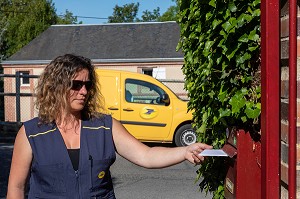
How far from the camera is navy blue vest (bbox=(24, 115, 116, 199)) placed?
3166 mm

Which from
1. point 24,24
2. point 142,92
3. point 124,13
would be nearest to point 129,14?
point 124,13

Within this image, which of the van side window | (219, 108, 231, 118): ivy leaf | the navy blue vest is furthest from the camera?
the van side window

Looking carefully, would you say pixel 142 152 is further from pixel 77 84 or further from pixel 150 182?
pixel 150 182

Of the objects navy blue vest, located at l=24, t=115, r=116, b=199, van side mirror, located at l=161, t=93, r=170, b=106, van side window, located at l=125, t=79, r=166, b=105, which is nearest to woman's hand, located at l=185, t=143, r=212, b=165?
navy blue vest, located at l=24, t=115, r=116, b=199

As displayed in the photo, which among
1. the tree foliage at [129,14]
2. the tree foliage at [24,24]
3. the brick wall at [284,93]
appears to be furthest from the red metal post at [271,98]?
the tree foliage at [129,14]

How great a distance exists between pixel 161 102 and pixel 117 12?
64.2 metres

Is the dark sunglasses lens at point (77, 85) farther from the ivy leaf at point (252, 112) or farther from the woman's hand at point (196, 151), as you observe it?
the ivy leaf at point (252, 112)

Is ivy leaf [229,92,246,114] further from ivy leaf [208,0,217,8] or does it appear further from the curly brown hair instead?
the curly brown hair

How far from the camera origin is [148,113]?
14203 millimetres

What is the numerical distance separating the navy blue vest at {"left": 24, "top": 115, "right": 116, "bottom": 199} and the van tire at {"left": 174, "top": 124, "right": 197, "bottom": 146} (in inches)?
442

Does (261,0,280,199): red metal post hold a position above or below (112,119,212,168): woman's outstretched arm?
above

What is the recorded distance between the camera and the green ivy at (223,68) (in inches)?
124

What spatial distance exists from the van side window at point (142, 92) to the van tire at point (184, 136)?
0.81 metres

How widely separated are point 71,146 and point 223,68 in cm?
96
